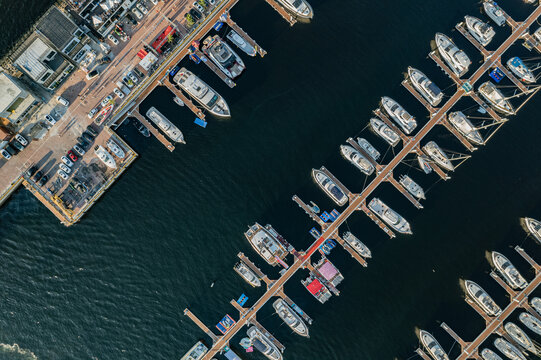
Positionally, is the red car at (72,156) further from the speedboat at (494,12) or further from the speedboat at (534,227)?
the speedboat at (534,227)

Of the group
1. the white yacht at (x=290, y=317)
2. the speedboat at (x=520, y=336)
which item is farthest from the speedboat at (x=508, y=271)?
the white yacht at (x=290, y=317)

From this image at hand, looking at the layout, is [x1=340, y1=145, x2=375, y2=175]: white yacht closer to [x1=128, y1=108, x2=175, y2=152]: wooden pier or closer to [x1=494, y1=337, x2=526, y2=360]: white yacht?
[x1=128, y1=108, x2=175, y2=152]: wooden pier

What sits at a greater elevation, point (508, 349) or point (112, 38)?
point (508, 349)

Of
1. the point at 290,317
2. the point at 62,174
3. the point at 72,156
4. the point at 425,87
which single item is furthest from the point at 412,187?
the point at 62,174

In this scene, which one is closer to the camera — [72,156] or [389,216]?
[72,156]

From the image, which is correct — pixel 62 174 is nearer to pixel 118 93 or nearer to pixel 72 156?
pixel 72 156

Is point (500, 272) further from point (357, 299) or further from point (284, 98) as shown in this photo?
point (284, 98)

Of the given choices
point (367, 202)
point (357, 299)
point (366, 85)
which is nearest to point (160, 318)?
point (357, 299)
